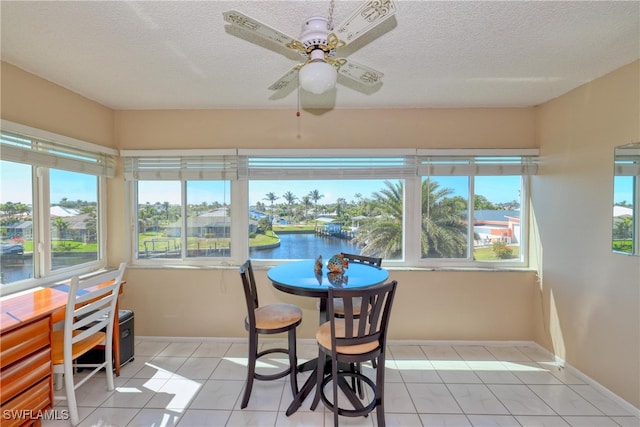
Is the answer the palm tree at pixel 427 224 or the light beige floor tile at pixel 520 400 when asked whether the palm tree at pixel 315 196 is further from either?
the light beige floor tile at pixel 520 400

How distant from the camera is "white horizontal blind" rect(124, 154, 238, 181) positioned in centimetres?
298

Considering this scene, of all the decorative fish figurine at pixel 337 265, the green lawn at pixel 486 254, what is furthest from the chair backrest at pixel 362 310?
the green lawn at pixel 486 254

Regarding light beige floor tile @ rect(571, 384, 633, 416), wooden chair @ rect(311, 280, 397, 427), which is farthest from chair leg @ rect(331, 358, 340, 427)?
light beige floor tile @ rect(571, 384, 633, 416)

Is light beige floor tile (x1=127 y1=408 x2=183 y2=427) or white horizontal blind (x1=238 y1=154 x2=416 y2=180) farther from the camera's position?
white horizontal blind (x1=238 y1=154 x2=416 y2=180)

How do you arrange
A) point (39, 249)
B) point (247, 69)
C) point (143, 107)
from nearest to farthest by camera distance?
point (247, 69) < point (39, 249) < point (143, 107)

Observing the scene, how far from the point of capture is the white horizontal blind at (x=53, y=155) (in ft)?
6.75

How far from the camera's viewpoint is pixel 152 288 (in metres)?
3.03

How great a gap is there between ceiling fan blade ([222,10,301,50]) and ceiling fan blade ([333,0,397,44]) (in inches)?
9.1

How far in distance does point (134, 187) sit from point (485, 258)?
381 centimetres

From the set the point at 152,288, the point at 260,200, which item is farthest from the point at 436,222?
the point at 152,288

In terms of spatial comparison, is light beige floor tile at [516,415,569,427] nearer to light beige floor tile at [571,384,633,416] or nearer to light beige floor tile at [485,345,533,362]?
light beige floor tile at [571,384,633,416]

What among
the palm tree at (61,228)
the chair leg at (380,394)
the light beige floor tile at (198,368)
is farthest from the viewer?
the palm tree at (61,228)

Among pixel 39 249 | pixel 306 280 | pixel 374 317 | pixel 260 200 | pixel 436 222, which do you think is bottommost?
pixel 374 317

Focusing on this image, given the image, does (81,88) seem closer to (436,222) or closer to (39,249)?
(39,249)
